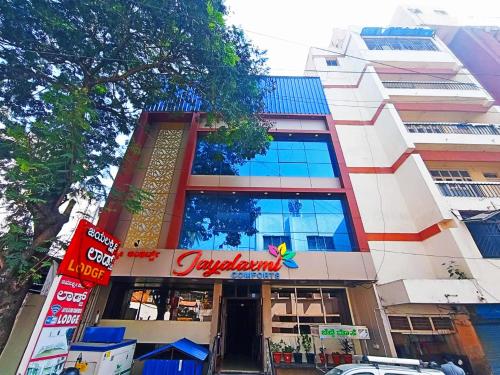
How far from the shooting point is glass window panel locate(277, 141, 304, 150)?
44.0 ft

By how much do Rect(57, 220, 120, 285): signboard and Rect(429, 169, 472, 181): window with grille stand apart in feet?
51.1

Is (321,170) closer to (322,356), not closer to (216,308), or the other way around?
(322,356)

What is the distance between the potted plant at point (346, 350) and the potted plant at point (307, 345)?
1136 millimetres

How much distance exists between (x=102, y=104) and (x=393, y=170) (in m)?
15.4

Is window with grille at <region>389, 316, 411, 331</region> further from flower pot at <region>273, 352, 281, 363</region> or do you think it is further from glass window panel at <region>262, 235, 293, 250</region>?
glass window panel at <region>262, 235, 293, 250</region>

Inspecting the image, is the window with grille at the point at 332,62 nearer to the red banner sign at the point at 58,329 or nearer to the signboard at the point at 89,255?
the signboard at the point at 89,255

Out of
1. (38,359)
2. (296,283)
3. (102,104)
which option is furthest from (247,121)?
(38,359)

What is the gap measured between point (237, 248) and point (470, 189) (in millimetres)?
11407

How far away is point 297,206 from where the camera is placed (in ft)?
37.3

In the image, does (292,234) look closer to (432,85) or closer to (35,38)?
(35,38)

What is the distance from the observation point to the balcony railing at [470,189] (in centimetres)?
1047

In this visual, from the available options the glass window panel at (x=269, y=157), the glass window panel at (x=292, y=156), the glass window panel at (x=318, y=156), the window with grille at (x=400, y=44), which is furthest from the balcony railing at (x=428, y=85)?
the glass window panel at (x=269, y=157)

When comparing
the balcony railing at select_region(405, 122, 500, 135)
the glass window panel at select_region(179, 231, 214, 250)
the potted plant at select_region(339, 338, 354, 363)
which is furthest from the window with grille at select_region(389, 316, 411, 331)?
the balcony railing at select_region(405, 122, 500, 135)

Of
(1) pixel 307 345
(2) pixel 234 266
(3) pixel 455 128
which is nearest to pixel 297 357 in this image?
(1) pixel 307 345
